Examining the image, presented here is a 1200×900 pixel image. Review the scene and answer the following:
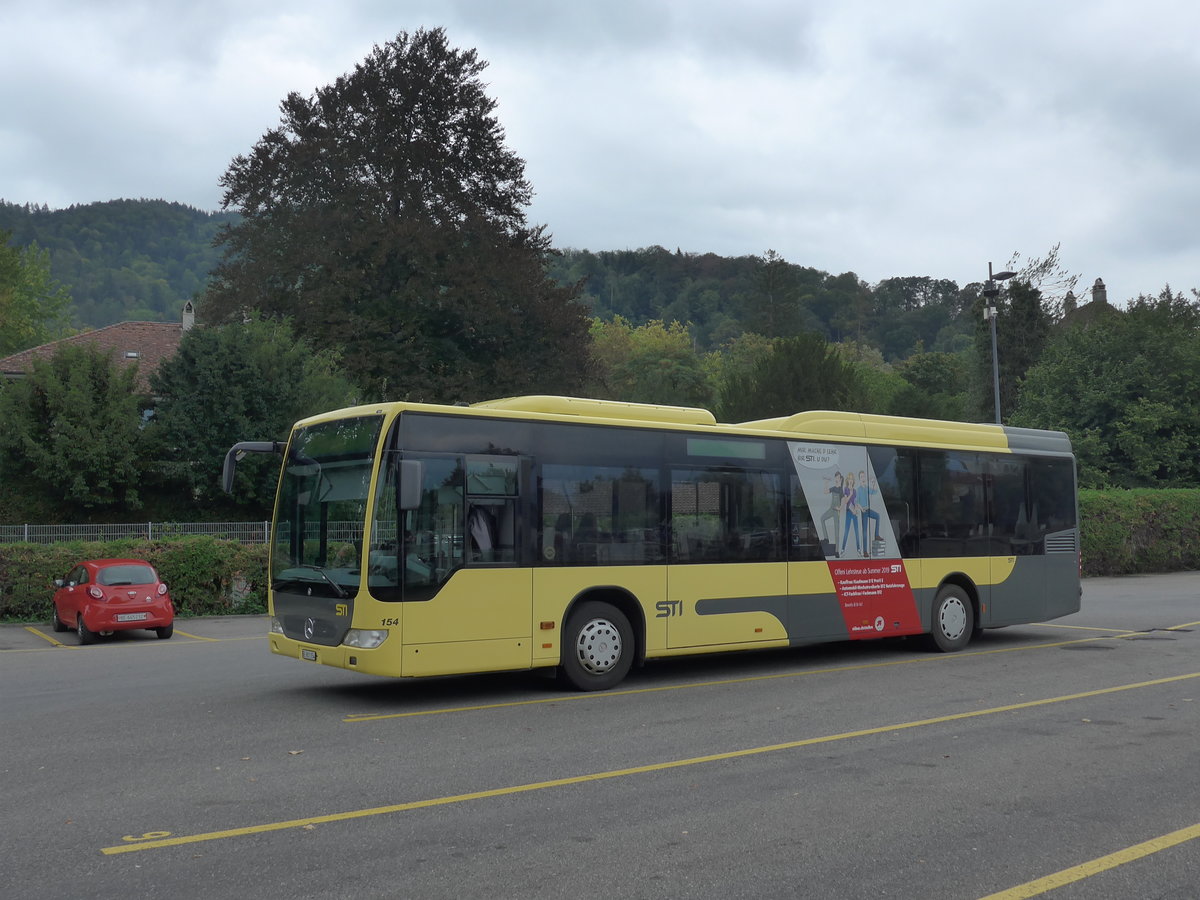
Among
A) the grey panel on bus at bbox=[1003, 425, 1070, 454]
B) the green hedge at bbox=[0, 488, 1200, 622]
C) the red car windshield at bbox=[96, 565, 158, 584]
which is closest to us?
the grey panel on bus at bbox=[1003, 425, 1070, 454]

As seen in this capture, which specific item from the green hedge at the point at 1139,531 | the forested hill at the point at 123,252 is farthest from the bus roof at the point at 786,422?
the forested hill at the point at 123,252

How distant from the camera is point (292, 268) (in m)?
38.8

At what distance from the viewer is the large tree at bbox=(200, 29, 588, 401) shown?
1522 inches

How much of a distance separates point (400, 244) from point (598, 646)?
96.6ft

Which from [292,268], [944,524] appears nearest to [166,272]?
[292,268]

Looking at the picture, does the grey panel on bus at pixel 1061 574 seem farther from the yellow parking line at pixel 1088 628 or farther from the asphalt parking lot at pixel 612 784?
the asphalt parking lot at pixel 612 784

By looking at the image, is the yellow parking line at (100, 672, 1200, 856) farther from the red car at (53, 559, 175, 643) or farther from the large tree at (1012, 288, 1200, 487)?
the large tree at (1012, 288, 1200, 487)

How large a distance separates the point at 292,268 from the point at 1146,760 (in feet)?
115

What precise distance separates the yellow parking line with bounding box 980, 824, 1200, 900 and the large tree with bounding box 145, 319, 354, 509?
1079 inches

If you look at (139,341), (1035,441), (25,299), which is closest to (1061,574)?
(1035,441)

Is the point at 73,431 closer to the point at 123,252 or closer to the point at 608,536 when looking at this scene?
the point at 608,536

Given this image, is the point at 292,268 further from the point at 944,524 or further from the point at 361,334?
the point at 944,524

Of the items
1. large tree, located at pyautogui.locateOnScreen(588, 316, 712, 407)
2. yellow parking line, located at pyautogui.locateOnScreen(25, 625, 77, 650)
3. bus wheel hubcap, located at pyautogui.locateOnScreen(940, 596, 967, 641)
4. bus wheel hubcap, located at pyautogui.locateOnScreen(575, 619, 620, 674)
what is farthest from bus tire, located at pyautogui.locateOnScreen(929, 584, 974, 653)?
large tree, located at pyautogui.locateOnScreen(588, 316, 712, 407)

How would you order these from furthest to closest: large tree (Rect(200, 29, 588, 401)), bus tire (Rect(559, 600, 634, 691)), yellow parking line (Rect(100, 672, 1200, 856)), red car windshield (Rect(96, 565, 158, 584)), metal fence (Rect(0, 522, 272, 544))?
large tree (Rect(200, 29, 588, 401)) < metal fence (Rect(0, 522, 272, 544)) < red car windshield (Rect(96, 565, 158, 584)) < bus tire (Rect(559, 600, 634, 691)) < yellow parking line (Rect(100, 672, 1200, 856))
